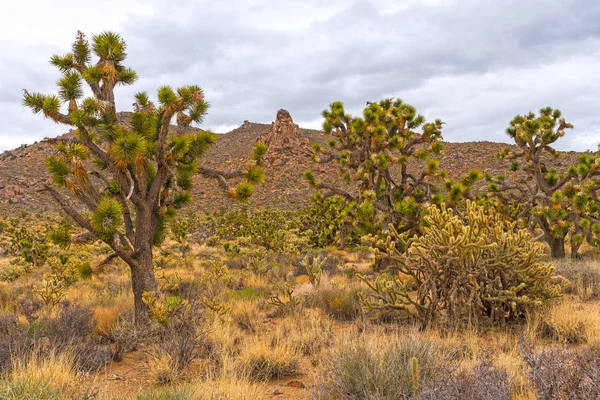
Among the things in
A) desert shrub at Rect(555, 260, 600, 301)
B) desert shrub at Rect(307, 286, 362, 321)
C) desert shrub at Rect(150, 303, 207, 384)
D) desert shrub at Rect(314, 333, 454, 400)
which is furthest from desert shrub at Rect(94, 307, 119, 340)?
desert shrub at Rect(555, 260, 600, 301)

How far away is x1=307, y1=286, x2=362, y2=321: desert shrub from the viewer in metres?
7.61

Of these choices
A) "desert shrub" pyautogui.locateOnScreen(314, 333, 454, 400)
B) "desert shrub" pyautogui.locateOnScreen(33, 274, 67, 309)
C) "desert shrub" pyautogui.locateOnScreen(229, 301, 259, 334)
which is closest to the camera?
"desert shrub" pyautogui.locateOnScreen(314, 333, 454, 400)

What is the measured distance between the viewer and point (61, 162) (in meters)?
6.06

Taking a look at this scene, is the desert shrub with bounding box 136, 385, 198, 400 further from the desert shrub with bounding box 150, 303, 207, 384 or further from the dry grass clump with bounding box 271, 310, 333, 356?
the dry grass clump with bounding box 271, 310, 333, 356

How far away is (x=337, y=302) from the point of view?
792 cm

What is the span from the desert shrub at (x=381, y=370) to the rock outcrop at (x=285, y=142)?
50.3 metres

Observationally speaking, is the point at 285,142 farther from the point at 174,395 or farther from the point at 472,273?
the point at 174,395

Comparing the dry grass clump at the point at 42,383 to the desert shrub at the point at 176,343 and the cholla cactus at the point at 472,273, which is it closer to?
the desert shrub at the point at 176,343

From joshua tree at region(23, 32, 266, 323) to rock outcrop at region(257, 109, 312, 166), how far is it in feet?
154

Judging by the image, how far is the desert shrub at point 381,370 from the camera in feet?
11.7

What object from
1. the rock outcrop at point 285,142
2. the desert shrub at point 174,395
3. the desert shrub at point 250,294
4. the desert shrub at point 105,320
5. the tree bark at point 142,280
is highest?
the rock outcrop at point 285,142

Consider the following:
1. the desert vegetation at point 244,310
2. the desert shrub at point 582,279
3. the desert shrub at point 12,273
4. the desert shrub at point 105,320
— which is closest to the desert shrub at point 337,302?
the desert vegetation at point 244,310

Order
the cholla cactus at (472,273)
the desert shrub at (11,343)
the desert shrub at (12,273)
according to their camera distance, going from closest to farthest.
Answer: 1. the desert shrub at (11,343)
2. the cholla cactus at (472,273)
3. the desert shrub at (12,273)

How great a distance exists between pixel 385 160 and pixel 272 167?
42.5 m
